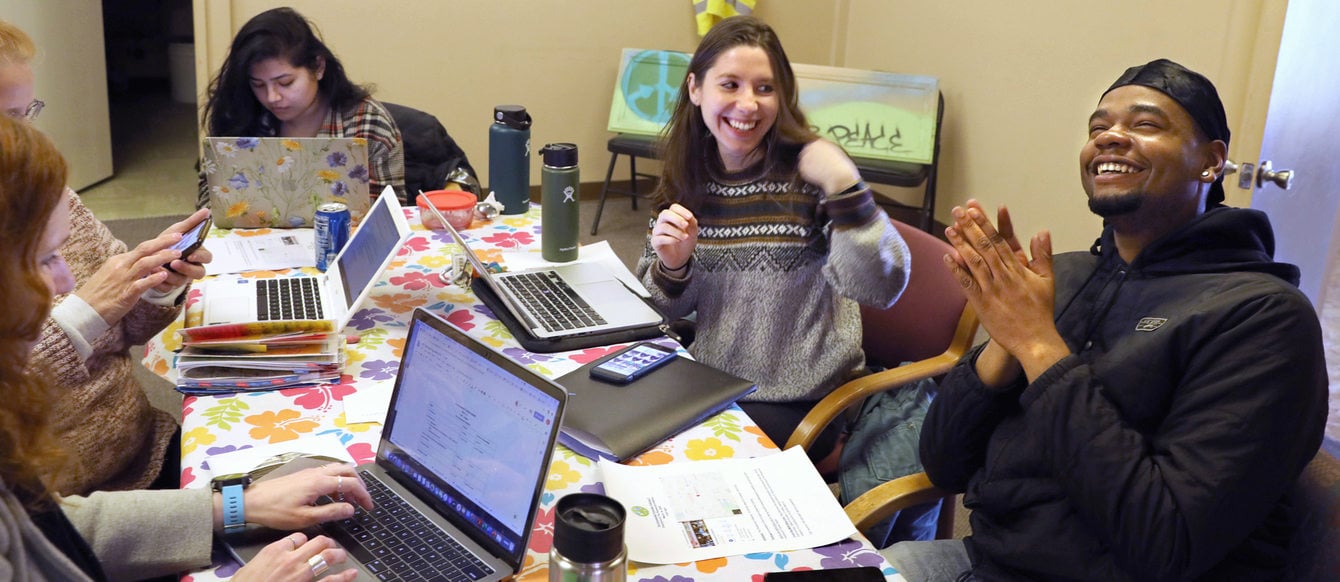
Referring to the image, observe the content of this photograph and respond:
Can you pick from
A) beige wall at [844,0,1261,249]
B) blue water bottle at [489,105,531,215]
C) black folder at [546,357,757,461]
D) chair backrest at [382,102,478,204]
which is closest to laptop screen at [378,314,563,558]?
black folder at [546,357,757,461]

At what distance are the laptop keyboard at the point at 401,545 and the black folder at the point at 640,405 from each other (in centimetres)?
29

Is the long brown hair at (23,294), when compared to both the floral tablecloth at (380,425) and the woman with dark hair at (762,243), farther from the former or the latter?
the woman with dark hair at (762,243)

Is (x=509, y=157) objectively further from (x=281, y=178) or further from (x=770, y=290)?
(x=770, y=290)

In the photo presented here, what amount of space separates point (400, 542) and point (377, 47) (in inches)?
149

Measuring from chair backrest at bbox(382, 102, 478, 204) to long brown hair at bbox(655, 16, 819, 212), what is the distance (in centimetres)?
97

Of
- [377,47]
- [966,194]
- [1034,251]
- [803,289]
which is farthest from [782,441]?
[377,47]


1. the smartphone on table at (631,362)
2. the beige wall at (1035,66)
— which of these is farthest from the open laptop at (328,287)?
the beige wall at (1035,66)

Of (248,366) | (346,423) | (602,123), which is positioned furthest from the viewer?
(602,123)

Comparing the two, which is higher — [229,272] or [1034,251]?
[1034,251]

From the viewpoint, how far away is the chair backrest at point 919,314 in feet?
6.84

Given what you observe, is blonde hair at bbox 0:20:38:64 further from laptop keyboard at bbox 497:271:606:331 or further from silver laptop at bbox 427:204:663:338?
laptop keyboard at bbox 497:271:606:331

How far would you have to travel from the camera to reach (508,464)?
1.18 m

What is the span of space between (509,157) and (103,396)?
1.11m

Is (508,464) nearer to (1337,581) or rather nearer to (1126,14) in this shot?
(1337,581)
